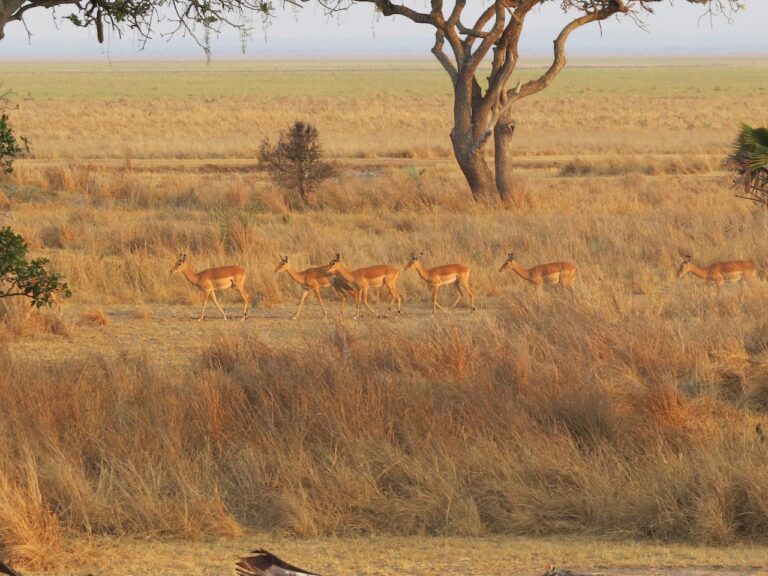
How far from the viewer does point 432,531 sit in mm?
7176

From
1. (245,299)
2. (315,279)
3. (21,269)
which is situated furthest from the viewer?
→ (245,299)

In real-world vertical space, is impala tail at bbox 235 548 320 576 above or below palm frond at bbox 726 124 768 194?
below

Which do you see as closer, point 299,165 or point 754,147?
point 754,147

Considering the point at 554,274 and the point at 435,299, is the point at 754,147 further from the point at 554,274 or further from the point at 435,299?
the point at 435,299

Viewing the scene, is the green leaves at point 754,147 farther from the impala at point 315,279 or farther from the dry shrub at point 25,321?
the dry shrub at point 25,321

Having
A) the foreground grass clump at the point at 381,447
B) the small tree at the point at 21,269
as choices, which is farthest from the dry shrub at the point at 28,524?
the small tree at the point at 21,269

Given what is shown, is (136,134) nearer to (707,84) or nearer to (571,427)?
(571,427)

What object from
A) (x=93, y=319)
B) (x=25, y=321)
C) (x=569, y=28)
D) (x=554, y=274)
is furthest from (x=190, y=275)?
(x=569, y=28)

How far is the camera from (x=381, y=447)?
7980 mm

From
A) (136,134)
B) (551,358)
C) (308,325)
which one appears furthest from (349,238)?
(136,134)

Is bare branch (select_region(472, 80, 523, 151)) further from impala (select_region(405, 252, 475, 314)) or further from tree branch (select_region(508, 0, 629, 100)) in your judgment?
impala (select_region(405, 252, 475, 314))

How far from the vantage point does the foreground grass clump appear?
7141 mm

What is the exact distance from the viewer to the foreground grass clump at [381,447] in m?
7.14

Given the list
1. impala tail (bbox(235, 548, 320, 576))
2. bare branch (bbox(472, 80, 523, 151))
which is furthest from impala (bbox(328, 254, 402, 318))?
bare branch (bbox(472, 80, 523, 151))
